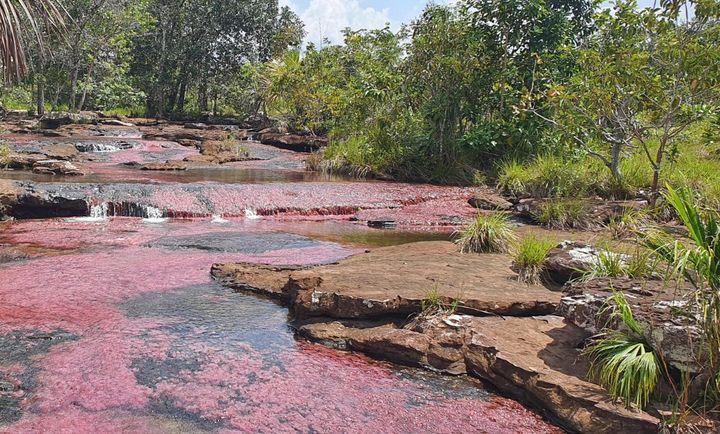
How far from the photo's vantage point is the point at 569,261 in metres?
6.33

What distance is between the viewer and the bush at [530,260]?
21.7ft

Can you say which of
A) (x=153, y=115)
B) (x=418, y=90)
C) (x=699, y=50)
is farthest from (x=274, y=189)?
(x=153, y=115)

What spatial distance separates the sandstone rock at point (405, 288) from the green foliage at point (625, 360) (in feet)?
4.80

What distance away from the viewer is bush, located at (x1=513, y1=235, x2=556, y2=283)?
6.62m

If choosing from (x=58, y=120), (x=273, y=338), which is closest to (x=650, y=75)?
(x=273, y=338)

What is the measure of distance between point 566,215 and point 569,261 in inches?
207

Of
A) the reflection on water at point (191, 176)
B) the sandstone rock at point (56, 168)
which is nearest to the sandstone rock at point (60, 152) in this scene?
the sandstone rock at point (56, 168)

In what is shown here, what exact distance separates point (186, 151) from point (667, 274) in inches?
843

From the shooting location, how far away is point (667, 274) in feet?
12.7

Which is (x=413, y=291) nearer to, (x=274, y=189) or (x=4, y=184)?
(x=274, y=189)

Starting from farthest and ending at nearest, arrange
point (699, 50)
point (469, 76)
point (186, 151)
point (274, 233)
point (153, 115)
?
point (153, 115) → point (186, 151) → point (469, 76) → point (274, 233) → point (699, 50)

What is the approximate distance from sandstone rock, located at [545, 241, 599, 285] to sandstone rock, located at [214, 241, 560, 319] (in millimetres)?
344

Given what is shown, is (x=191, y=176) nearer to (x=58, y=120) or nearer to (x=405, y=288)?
(x=405, y=288)

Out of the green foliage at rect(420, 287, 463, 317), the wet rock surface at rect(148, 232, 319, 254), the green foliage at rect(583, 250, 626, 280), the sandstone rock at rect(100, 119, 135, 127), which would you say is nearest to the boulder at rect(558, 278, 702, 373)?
the green foliage at rect(583, 250, 626, 280)
